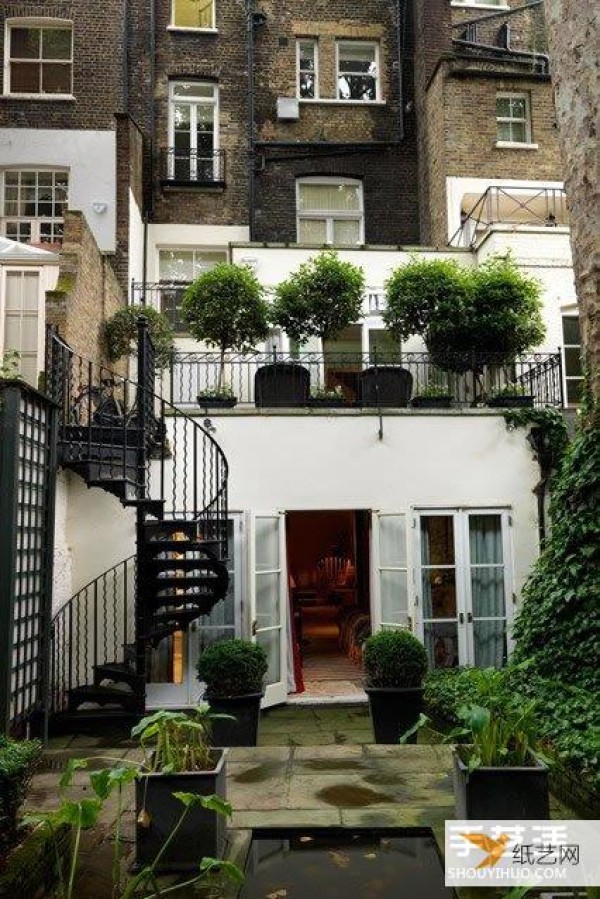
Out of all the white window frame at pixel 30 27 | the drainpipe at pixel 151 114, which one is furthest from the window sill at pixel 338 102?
the white window frame at pixel 30 27

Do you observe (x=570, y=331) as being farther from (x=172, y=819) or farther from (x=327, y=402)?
(x=172, y=819)

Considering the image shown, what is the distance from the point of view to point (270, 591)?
828cm

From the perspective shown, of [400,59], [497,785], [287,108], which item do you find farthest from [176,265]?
[497,785]

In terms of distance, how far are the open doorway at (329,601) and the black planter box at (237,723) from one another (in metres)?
1.97

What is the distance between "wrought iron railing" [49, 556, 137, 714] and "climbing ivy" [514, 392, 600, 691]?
4227 mm

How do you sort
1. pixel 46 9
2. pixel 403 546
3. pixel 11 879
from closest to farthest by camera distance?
pixel 11 879, pixel 403 546, pixel 46 9

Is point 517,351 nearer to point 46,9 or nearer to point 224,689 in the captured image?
point 224,689

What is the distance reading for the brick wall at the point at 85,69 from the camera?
12.9m

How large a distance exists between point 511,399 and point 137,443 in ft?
15.0

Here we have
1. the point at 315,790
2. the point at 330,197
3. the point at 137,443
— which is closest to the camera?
the point at 315,790

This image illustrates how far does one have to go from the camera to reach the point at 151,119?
13.5m

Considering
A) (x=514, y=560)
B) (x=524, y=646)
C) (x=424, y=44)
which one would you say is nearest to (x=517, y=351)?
(x=514, y=560)

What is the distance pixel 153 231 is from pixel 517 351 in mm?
7289

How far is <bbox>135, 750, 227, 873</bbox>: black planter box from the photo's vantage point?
3438mm
